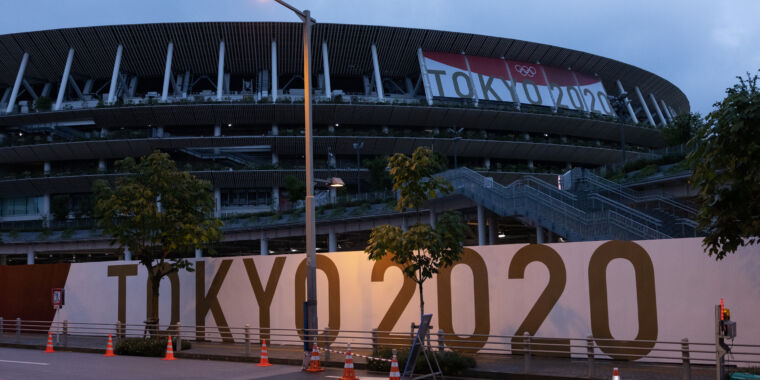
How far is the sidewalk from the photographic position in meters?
15.2

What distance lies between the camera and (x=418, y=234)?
17.9 meters

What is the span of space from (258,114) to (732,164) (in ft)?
222

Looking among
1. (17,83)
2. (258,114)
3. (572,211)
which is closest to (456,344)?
(572,211)

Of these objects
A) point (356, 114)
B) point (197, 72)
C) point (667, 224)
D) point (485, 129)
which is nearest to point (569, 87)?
point (485, 129)

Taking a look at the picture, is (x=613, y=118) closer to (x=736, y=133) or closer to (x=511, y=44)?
(x=511, y=44)

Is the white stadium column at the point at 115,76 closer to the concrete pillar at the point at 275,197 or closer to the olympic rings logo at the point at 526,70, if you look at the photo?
the concrete pillar at the point at 275,197

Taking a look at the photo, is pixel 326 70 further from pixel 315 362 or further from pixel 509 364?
pixel 509 364

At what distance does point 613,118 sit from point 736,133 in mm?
76946

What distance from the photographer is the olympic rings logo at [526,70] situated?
8475cm

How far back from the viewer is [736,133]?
39.1ft

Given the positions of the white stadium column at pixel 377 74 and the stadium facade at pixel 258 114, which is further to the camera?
the white stadium column at pixel 377 74

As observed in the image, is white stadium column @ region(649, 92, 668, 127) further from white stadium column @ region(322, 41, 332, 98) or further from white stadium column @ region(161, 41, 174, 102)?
white stadium column @ region(161, 41, 174, 102)

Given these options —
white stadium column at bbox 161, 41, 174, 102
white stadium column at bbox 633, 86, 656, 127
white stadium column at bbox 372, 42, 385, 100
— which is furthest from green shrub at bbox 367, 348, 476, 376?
white stadium column at bbox 633, 86, 656, 127

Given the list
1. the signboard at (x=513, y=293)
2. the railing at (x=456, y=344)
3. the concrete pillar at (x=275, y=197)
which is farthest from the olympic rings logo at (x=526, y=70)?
the railing at (x=456, y=344)
